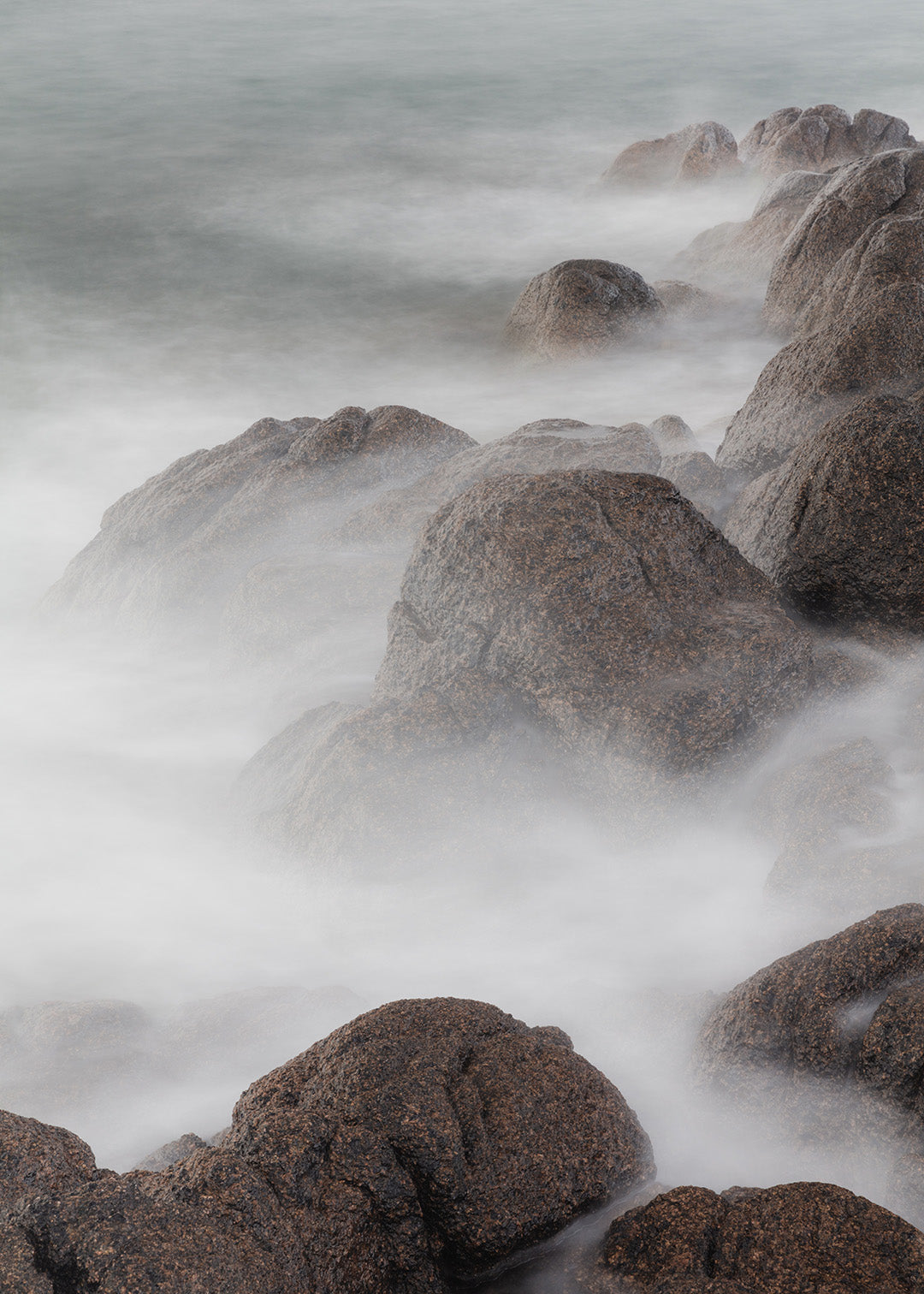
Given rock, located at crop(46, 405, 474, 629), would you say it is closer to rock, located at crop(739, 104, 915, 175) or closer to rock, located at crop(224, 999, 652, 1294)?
rock, located at crop(224, 999, 652, 1294)

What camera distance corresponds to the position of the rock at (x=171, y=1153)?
3.50 m

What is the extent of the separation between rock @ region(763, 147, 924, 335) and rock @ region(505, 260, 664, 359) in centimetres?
195

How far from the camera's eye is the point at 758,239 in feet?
49.9

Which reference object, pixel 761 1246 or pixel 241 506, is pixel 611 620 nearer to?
pixel 761 1246

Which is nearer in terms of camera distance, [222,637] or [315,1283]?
[315,1283]

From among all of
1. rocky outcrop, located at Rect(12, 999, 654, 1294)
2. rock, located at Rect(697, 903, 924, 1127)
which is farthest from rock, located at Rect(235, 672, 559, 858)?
rocky outcrop, located at Rect(12, 999, 654, 1294)

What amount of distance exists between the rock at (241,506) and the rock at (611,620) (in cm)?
277

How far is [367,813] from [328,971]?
0.77 meters

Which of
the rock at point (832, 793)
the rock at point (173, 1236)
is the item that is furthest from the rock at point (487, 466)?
Result: the rock at point (173, 1236)

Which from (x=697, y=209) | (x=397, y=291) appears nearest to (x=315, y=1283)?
(x=397, y=291)

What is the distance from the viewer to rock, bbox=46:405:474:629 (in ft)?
26.2

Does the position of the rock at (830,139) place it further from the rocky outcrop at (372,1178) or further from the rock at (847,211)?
the rocky outcrop at (372,1178)

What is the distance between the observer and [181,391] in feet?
50.0

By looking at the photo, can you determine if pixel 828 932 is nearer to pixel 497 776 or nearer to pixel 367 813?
pixel 497 776
